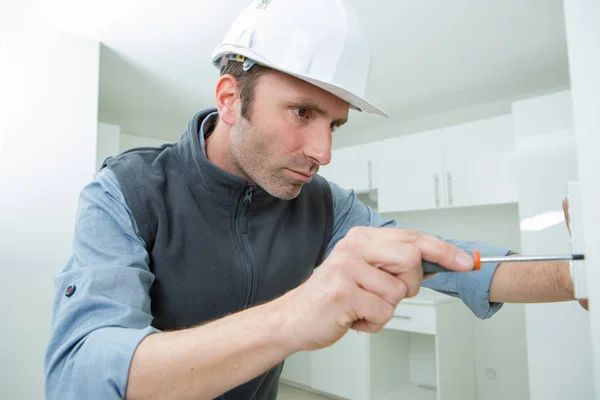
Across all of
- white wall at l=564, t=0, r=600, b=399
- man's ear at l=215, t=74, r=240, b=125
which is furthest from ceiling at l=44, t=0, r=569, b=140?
white wall at l=564, t=0, r=600, b=399

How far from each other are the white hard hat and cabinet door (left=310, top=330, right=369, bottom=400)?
2.61 m

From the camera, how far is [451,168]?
316 cm

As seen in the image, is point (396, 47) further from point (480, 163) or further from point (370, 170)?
point (370, 170)

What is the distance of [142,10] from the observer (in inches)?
86.2

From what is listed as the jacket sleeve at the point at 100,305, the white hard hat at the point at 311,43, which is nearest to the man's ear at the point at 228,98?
the white hard hat at the point at 311,43

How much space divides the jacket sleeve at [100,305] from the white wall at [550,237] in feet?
7.87

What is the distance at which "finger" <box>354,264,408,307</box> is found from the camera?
21.0 inches

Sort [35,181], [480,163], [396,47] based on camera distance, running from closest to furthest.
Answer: [35,181], [396,47], [480,163]

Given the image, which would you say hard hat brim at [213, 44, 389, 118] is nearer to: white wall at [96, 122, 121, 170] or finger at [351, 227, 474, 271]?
finger at [351, 227, 474, 271]

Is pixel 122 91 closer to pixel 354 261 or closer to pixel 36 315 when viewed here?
pixel 36 315

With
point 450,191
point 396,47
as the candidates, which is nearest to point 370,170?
point 450,191

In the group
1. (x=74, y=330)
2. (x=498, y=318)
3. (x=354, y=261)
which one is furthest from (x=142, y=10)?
(x=498, y=318)

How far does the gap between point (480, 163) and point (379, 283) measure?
108 inches

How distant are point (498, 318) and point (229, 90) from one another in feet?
9.77
